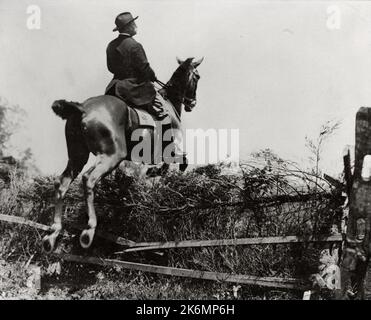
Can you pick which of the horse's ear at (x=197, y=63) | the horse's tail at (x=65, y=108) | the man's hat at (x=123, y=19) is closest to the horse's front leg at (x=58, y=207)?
the horse's tail at (x=65, y=108)

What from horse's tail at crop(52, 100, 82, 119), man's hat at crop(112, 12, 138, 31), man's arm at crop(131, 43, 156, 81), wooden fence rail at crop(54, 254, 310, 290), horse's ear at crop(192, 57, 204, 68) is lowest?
wooden fence rail at crop(54, 254, 310, 290)

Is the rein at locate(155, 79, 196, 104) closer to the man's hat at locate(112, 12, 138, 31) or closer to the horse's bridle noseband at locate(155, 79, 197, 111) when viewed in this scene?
the horse's bridle noseband at locate(155, 79, 197, 111)

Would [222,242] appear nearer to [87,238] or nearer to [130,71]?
[87,238]

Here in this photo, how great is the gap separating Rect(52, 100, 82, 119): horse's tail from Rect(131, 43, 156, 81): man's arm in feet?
4.26

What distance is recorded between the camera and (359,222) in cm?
604

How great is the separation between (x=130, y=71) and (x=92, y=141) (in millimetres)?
1547

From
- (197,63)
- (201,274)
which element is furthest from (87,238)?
(197,63)

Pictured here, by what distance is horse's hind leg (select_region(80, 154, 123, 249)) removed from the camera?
7410 mm

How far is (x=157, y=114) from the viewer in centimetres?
876

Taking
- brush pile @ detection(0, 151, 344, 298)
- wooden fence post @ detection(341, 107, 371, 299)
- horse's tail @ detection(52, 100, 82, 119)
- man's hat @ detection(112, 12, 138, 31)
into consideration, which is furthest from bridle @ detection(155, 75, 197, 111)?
wooden fence post @ detection(341, 107, 371, 299)

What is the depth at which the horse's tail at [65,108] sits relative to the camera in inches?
301
